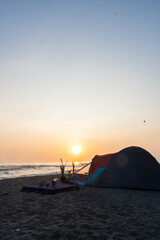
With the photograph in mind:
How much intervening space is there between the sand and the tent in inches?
129

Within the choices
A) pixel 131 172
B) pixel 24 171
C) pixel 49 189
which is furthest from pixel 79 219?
pixel 24 171

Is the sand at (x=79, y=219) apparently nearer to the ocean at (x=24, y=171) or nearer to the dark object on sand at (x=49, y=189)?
the dark object on sand at (x=49, y=189)

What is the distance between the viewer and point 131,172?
42.8ft

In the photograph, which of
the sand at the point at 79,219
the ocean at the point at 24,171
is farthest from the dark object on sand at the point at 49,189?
the ocean at the point at 24,171

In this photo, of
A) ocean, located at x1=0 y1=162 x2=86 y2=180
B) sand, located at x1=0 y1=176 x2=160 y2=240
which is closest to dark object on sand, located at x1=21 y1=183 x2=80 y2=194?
sand, located at x1=0 y1=176 x2=160 y2=240

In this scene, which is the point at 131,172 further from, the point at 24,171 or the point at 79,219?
the point at 24,171

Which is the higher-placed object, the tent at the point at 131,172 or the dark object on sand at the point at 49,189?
the tent at the point at 131,172

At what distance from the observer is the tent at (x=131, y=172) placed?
1270cm

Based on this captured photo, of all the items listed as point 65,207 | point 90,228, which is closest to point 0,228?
point 90,228

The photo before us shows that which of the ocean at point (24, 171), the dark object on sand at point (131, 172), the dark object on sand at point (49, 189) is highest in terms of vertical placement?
the dark object on sand at point (131, 172)

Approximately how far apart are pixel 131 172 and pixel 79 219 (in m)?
7.34

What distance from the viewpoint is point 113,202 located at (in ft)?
30.0

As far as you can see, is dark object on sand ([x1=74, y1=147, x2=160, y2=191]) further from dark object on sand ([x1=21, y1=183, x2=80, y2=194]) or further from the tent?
dark object on sand ([x1=21, y1=183, x2=80, y2=194])

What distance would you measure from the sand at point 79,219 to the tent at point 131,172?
3.28 m
